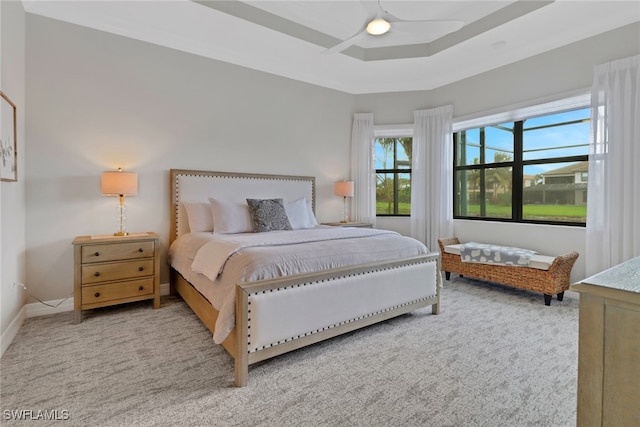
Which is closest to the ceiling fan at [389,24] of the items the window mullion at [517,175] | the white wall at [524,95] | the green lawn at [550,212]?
the white wall at [524,95]

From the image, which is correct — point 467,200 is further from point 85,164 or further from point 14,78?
point 14,78

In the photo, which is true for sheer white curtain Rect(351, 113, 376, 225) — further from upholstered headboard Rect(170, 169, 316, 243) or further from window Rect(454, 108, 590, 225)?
window Rect(454, 108, 590, 225)

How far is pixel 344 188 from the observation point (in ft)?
15.4

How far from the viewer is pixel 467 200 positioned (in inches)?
186

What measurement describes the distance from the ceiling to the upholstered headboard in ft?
4.80

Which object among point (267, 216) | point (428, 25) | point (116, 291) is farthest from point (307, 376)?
point (428, 25)

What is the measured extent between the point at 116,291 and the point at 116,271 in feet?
0.61

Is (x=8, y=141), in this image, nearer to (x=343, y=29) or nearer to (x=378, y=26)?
(x=378, y=26)

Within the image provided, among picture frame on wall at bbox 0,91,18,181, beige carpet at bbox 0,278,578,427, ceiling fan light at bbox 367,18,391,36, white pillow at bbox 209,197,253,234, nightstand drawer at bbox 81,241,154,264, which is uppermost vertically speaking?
ceiling fan light at bbox 367,18,391,36

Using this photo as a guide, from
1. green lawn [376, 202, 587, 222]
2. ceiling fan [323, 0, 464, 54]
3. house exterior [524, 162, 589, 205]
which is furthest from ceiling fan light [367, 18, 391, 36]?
green lawn [376, 202, 587, 222]

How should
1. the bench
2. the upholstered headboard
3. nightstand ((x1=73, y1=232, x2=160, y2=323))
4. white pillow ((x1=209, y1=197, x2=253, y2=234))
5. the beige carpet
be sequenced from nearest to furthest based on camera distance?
the beige carpet < nightstand ((x1=73, y1=232, x2=160, y2=323)) < the bench < white pillow ((x1=209, y1=197, x2=253, y2=234)) < the upholstered headboard

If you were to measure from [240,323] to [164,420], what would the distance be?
553 mm

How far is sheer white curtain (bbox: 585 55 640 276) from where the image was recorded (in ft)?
9.50

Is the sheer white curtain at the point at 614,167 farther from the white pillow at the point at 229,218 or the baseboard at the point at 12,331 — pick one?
the baseboard at the point at 12,331
